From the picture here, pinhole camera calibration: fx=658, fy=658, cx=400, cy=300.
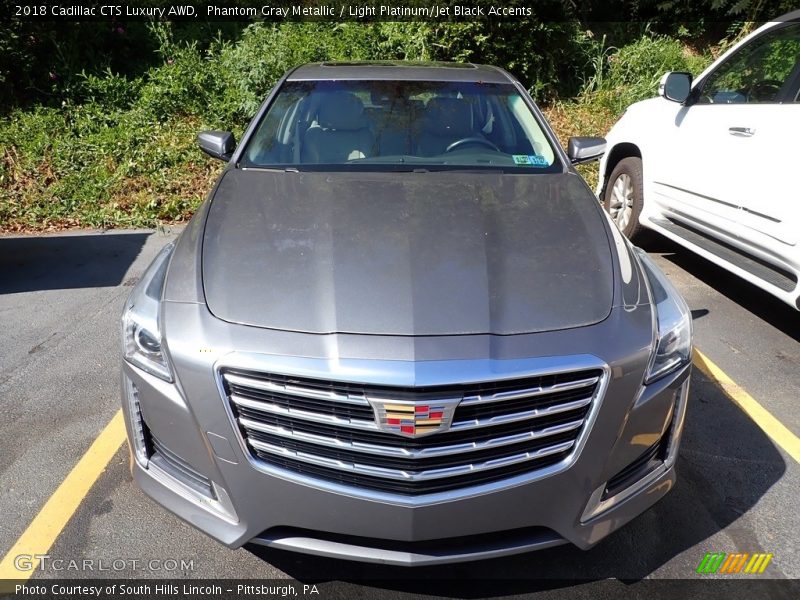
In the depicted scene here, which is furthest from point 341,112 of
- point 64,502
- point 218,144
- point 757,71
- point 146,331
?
point 757,71

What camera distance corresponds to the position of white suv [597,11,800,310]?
12.9 feet

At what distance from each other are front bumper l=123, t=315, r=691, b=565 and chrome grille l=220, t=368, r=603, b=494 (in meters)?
0.05

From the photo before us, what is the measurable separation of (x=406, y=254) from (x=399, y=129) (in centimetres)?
132

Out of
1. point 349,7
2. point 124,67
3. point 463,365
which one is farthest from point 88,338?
point 349,7

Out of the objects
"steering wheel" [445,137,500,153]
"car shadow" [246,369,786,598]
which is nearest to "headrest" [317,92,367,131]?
"steering wheel" [445,137,500,153]

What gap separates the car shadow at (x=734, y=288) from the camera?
462 centimetres

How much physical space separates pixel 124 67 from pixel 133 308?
7694mm

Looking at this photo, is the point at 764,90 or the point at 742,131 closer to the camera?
the point at 742,131

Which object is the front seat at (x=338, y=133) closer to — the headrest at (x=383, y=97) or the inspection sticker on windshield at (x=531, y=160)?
the headrest at (x=383, y=97)

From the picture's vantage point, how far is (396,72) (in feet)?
12.7

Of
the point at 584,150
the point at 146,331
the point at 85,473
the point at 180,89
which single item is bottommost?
the point at 85,473

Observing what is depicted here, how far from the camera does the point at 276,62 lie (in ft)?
26.9

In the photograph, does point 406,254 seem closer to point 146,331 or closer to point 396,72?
point 146,331

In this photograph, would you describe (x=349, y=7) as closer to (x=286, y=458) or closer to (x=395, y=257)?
(x=395, y=257)
